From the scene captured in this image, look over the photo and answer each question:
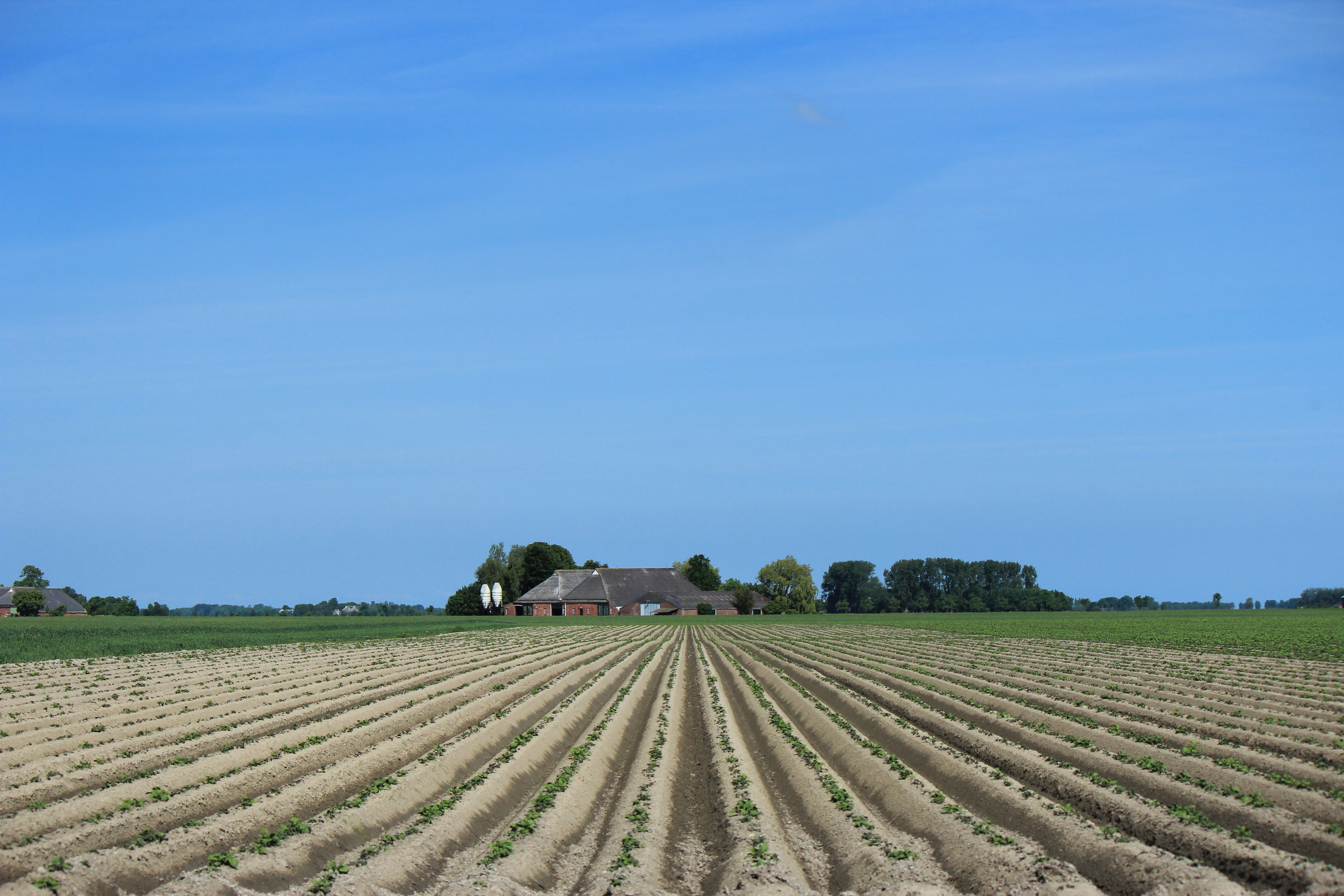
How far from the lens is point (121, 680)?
29.2 metres

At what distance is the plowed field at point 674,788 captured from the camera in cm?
1017

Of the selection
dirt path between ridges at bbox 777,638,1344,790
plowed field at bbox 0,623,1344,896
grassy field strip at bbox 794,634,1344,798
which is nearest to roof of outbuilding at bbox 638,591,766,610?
grassy field strip at bbox 794,634,1344,798

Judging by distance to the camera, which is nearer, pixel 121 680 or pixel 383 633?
pixel 121 680

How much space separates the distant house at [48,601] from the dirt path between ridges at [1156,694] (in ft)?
372

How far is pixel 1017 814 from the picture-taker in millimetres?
12539

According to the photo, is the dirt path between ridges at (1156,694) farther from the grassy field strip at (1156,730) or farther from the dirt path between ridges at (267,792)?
the dirt path between ridges at (267,792)

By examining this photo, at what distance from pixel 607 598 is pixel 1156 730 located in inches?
4350

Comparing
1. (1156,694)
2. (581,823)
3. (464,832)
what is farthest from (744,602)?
(464,832)

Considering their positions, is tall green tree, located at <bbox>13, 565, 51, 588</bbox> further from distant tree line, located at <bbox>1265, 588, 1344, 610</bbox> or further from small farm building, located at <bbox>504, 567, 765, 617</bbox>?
distant tree line, located at <bbox>1265, 588, 1344, 610</bbox>

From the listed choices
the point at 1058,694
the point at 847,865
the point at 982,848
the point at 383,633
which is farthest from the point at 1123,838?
the point at 383,633

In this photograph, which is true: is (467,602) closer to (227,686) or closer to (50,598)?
(50,598)

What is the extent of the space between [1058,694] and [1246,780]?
11.6m

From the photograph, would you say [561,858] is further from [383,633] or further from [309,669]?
[383,633]

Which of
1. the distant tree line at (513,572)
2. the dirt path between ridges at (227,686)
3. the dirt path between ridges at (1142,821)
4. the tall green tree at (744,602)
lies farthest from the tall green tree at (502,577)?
the dirt path between ridges at (1142,821)
